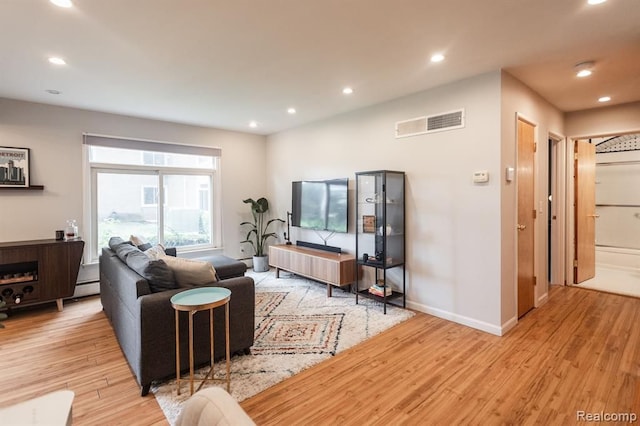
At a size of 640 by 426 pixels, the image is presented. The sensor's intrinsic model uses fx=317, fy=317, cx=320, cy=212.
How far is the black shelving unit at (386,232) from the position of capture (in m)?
3.81

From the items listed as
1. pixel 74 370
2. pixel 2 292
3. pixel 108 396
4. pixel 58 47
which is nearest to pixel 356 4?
pixel 58 47

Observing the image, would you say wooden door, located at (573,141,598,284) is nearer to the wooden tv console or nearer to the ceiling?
the ceiling

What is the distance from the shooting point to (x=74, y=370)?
8.38 feet

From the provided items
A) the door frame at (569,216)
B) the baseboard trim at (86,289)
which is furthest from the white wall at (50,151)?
the door frame at (569,216)

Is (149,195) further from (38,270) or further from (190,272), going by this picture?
(190,272)

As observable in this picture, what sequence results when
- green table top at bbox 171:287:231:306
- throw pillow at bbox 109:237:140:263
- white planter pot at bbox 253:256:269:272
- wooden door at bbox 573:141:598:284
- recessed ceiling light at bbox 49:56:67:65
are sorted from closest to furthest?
green table top at bbox 171:287:231:306 → recessed ceiling light at bbox 49:56:67:65 → throw pillow at bbox 109:237:140:263 → wooden door at bbox 573:141:598:284 → white planter pot at bbox 253:256:269:272

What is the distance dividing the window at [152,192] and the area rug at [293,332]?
69.6 inches

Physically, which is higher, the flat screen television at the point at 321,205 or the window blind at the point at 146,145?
the window blind at the point at 146,145

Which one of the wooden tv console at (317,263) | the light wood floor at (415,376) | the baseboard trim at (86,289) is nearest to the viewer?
the light wood floor at (415,376)

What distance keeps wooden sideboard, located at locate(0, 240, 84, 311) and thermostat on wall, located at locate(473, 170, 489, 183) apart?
4.72 metres

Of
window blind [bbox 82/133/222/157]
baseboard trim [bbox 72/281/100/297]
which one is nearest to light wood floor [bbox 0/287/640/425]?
baseboard trim [bbox 72/281/100/297]

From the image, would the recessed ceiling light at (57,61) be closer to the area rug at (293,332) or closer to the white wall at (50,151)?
the white wall at (50,151)

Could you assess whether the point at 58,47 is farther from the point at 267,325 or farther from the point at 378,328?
the point at 378,328

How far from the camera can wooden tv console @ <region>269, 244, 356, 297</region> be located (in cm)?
424
